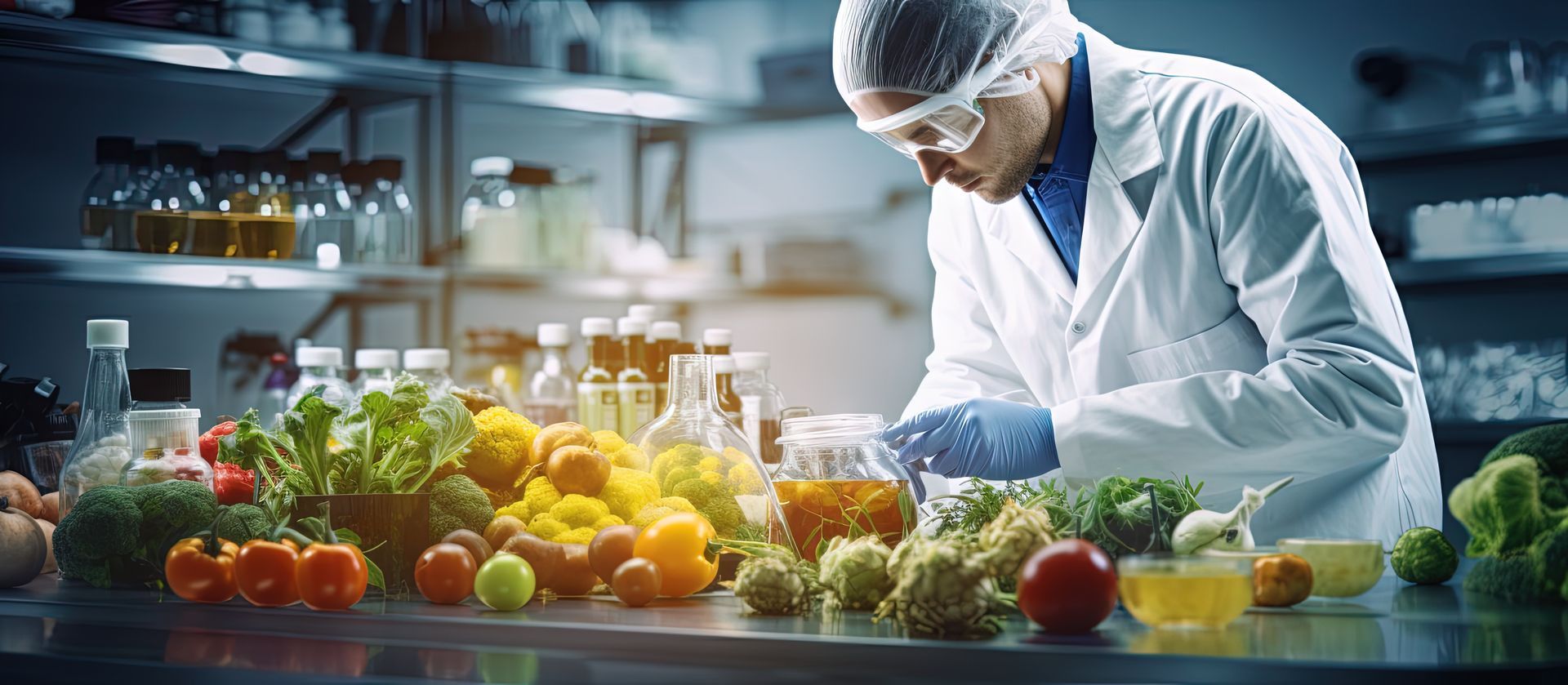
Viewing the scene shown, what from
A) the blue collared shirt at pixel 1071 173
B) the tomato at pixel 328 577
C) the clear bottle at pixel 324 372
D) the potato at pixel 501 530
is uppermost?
the blue collared shirt at pixel 1071 173

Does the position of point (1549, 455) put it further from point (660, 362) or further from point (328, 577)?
point (660, 362)

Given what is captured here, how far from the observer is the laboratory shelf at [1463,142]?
2875 millimetres

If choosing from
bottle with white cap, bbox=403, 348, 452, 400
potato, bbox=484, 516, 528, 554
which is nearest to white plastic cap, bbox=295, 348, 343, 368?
bottle with white cap, bbox=403, 348, 452, 400

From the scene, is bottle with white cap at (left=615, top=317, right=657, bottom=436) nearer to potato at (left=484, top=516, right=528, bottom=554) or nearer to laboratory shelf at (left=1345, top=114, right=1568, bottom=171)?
potato at (left=484, top=516, right=528, bottom=554)

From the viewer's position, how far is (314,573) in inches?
43.6

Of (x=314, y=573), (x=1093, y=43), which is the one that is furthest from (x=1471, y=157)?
(x=314, y=573)

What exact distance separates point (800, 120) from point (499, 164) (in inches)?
42.0

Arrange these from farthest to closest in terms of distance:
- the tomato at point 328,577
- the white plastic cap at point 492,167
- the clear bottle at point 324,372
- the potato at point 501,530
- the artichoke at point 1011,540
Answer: the white plastic cap at point 492,167, the clear bottle at point 324,372, the potato at point 501,530, the tomato at point 328,577, the artichoke at point 1011,540

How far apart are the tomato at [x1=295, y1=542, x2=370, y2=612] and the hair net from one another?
87 cm

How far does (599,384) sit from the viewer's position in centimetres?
238

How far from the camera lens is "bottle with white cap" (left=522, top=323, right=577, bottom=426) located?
2.61 m

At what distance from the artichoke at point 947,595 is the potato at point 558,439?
0.47 meters

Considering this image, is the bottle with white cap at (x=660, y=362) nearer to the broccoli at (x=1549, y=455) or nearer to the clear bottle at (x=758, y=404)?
the clear bottle at (x=758, y=404)

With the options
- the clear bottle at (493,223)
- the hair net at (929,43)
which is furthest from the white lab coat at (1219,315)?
the clear bottle at (493,223)
